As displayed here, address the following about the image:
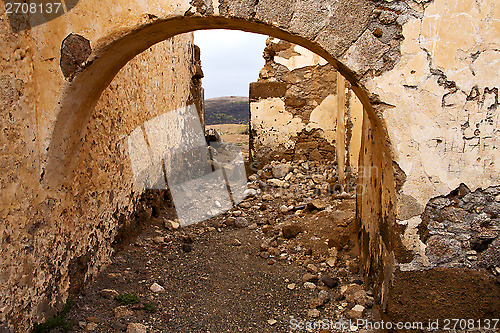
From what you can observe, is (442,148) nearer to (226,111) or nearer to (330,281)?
(330,281)

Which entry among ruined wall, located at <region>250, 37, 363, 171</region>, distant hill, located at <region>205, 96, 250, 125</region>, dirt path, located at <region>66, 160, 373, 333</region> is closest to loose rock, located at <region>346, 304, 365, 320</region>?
dirt path, located at <region>66, 160, 373, 333</region>

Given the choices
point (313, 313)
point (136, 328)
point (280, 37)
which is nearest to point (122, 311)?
point (136, 328)

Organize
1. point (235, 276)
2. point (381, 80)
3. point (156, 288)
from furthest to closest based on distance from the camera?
point (235, 276) → point (156, 288) → point (381, 80)

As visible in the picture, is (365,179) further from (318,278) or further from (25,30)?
(25,30)

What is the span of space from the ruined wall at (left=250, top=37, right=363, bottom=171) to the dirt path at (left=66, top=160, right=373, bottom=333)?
1.65 metres

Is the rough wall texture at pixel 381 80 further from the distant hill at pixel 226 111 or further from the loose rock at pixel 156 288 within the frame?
the distant hill at pixel 226 111

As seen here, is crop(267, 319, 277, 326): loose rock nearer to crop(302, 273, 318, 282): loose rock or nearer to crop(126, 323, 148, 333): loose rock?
crop(302, 273, 318, 282): loose rock

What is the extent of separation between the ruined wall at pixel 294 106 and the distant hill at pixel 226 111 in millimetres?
10837

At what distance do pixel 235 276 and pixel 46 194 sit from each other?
1.40 m

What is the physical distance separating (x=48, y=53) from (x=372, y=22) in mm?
1434

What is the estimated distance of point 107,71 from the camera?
6.56 ft

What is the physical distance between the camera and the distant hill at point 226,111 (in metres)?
17.7

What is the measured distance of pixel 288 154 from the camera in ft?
18.5

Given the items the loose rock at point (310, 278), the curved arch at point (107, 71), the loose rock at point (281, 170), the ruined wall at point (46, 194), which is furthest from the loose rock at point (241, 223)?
the curved arch at point (107, 71)
